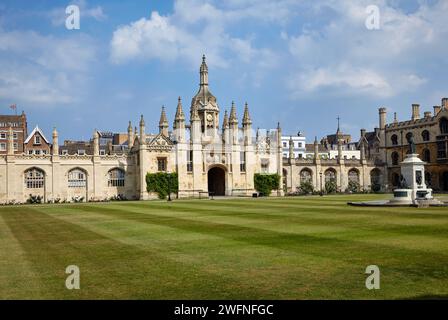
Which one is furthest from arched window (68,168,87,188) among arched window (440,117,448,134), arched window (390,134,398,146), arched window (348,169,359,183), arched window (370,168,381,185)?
arched window (440,117,448,134)

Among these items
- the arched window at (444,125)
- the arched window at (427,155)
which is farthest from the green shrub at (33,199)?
the arched window at (444,125)

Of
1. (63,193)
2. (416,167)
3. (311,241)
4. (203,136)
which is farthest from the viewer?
(203,136)

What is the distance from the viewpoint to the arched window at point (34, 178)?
65.1 m

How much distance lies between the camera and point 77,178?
68.1 metres

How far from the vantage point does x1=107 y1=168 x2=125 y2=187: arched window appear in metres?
69.9

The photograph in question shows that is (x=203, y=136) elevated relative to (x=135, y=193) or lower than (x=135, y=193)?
A: elevated

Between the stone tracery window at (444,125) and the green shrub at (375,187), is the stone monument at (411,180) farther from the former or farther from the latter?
the green shrub at (375,187)

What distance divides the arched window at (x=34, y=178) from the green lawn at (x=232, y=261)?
4656cm

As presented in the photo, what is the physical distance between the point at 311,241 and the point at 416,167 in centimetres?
2842

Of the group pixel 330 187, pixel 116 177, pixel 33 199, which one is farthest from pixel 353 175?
pixel 33 199

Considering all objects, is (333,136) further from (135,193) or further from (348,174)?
(135,193)

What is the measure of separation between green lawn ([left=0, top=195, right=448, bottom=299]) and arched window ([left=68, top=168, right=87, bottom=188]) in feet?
156

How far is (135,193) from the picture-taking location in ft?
232
